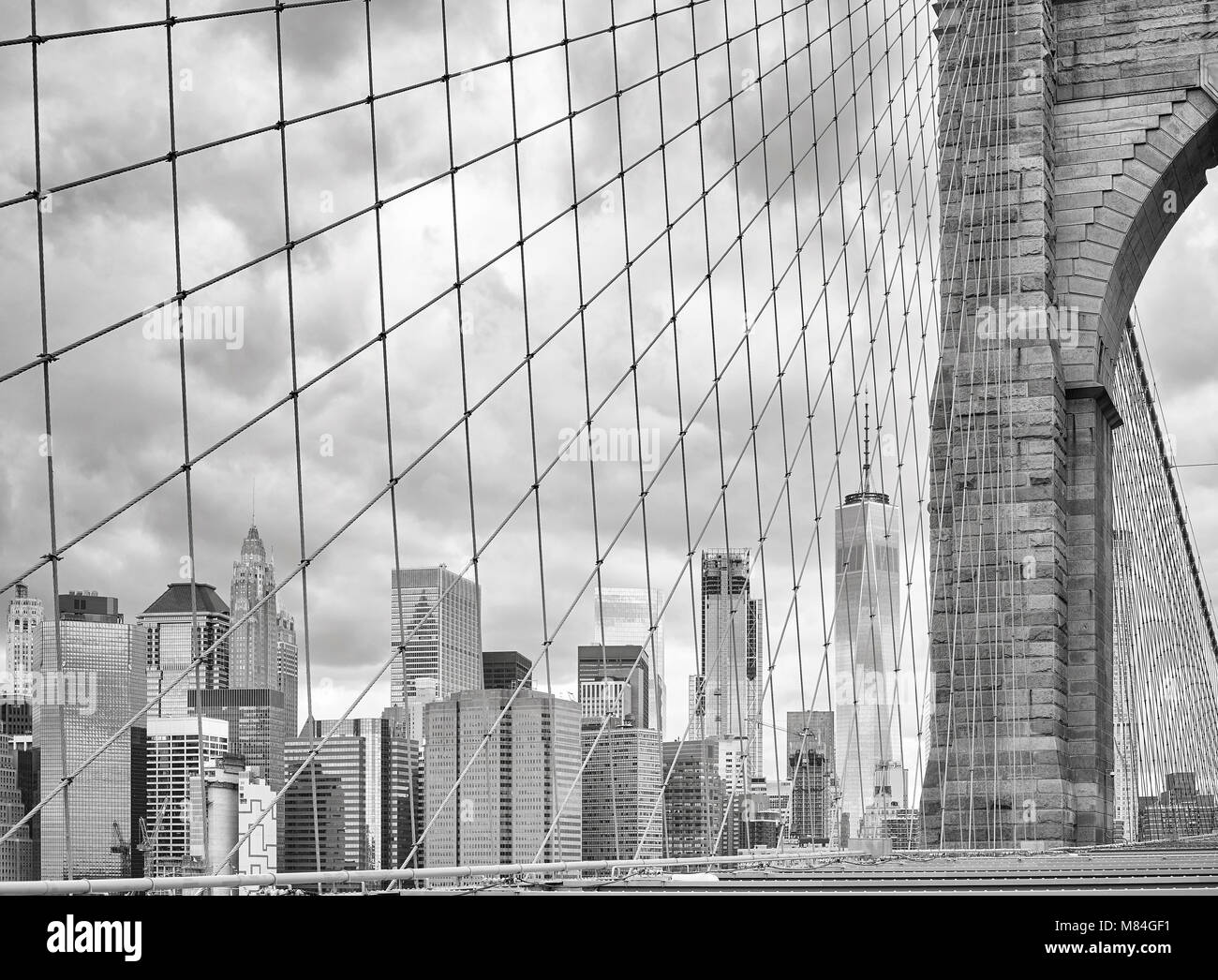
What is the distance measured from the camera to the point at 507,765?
1528 centimetres

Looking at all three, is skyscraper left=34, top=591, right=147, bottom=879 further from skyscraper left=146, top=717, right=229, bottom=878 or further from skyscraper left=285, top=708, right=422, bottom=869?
skyscraper left=285, top=708, right=422, bottom=869


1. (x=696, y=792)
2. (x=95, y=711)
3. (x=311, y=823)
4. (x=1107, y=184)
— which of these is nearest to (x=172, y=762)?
(x=311, y=823)

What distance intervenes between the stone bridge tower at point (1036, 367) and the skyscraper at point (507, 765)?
3111mm

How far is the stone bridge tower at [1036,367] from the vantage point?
1262 centimetres

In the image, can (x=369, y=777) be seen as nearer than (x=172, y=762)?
Yes

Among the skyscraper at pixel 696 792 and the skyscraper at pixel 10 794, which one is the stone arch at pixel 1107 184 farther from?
the skyscraper at pixel 10 794

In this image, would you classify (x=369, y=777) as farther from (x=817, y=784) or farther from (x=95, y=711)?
(x=817, y=784)

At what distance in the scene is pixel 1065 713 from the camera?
12945 millimetres

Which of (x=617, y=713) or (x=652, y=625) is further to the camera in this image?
(x=652, y=625)

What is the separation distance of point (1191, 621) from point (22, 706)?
2616 cm

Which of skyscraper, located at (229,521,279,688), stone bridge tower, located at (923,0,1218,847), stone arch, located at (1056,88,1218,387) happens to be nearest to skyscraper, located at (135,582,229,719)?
skyscraper, located at (229,521,279,688)

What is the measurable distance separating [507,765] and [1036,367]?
6124 millimetres
